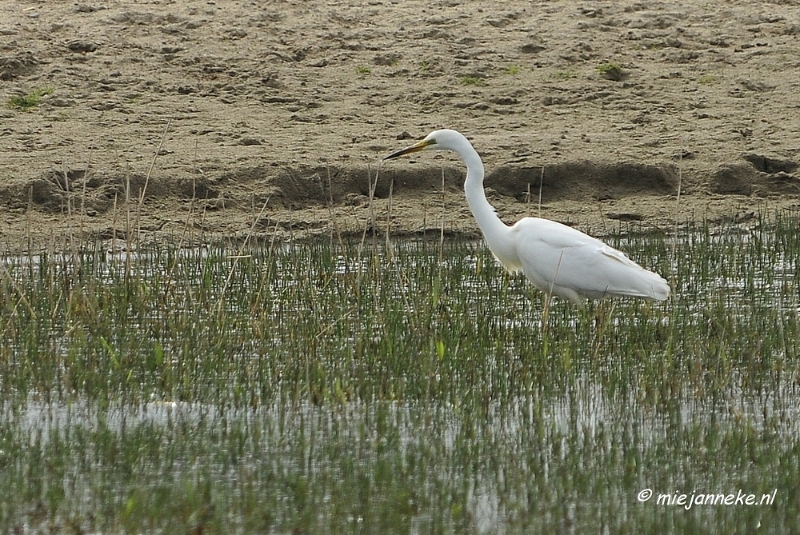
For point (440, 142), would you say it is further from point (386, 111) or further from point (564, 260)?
point (386, 111)

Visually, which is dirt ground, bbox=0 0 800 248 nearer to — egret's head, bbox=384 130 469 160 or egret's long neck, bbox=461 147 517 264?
egret's head, bbox=384 130 469 160

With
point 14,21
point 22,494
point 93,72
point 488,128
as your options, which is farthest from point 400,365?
point 14,21

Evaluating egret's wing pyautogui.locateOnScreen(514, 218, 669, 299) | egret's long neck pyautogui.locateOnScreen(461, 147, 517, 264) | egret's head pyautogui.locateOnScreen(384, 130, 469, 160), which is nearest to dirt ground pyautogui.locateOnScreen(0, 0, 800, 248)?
egret's head pyautogui.locateOnScreen(384, 130, 469, 160)

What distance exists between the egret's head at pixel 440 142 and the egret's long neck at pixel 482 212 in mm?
90

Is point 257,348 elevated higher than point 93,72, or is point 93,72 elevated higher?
point 93,72

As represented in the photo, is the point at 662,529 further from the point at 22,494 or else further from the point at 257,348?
the point at 257,348

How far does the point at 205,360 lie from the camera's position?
239 inches

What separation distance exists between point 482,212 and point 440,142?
0.48 m

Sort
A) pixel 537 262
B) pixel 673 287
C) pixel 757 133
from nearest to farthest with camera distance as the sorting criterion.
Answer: pixel 537 262 < pixel 673 287 < pixel 757 133

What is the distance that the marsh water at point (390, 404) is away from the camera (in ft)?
13.9

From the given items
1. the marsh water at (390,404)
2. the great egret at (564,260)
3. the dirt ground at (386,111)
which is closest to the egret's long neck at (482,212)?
the great egret at (564,260)

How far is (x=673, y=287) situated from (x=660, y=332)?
139 cm

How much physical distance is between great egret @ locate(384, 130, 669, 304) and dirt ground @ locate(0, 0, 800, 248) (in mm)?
2421

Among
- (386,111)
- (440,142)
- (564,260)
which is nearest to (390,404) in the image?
(564,260)
